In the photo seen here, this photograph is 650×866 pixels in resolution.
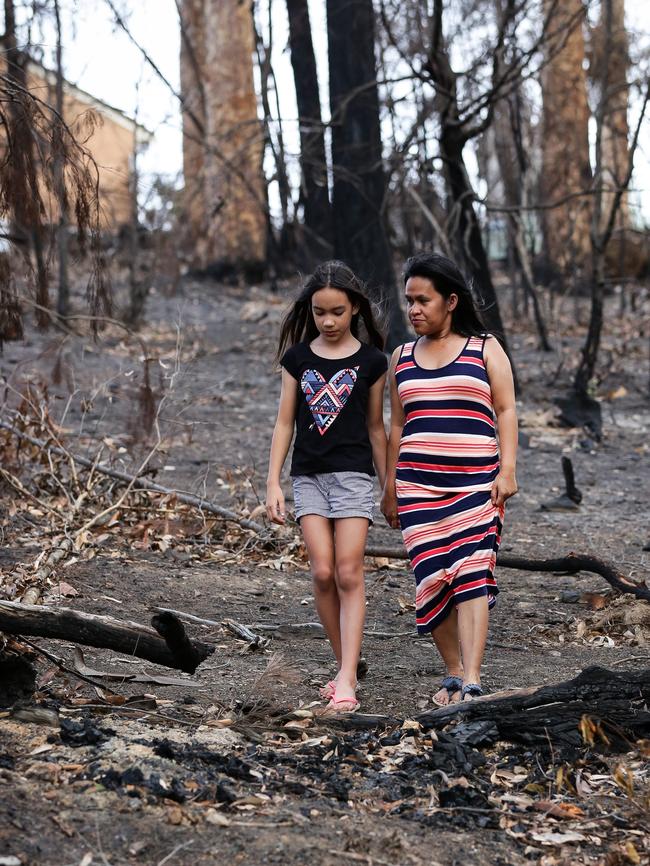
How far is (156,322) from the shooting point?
1627cm

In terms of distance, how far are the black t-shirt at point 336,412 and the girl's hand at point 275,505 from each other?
0.36 ft

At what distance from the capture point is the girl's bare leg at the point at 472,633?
13.3 ft

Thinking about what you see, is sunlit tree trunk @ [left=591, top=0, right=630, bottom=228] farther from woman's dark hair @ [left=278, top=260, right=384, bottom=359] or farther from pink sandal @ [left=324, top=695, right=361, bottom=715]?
pink sandal @ [left=324, top=695, right=361, bottom=715]

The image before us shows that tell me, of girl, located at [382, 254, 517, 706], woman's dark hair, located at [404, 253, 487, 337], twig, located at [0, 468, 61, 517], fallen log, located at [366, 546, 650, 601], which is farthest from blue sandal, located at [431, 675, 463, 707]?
twig, located at [0, 468, 61, 517]

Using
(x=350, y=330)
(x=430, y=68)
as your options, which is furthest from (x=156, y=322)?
(x=350, y=330)

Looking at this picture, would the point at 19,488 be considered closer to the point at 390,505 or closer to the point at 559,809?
the point at 390,505

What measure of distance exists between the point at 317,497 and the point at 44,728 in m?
1.31

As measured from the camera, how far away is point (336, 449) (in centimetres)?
A: 423

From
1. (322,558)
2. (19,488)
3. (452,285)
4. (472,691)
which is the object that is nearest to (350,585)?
(322,558)

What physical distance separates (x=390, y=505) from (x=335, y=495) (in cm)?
25

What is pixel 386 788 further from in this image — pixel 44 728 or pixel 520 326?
pixel 520 326

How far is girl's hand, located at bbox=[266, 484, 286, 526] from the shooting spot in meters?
4.25

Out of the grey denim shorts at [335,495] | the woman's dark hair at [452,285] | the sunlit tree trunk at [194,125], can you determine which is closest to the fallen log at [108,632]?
the grey denim shorts at [335,495]

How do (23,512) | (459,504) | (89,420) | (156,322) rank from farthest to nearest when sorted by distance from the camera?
1. (156,322)
2. (89,420)
3. (23,512)
4. (459,504)
